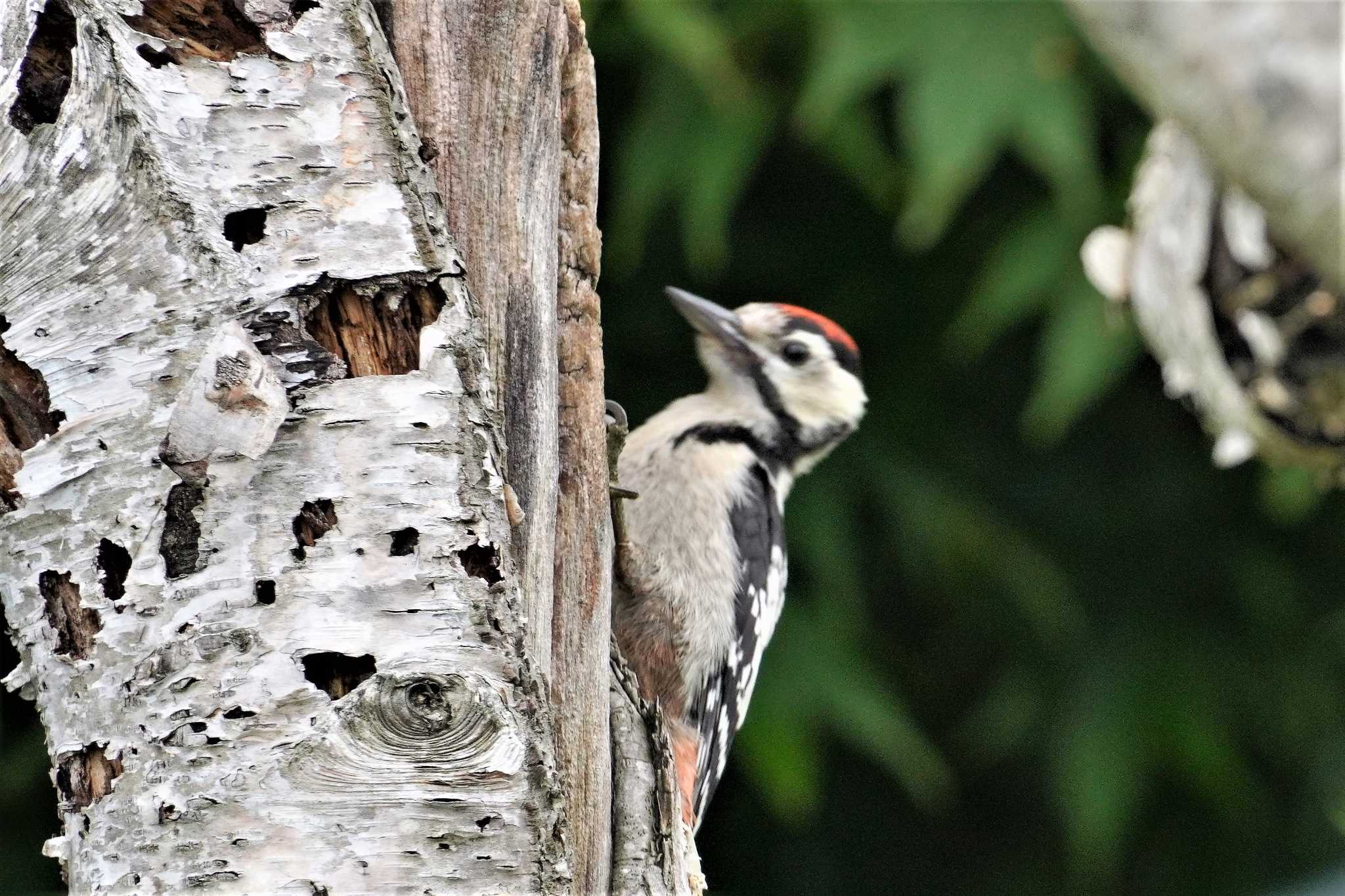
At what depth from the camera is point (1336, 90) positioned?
38.6 inches

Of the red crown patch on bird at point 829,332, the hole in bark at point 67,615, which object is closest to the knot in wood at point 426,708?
the hole in bark at point 67,615

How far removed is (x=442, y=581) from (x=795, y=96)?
3.30 m

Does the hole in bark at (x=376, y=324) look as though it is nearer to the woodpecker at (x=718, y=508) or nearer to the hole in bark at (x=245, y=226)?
the hole in bark at (x=245, y=226)

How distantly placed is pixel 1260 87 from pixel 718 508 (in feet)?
7.25

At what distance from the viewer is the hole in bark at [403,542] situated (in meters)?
1.67

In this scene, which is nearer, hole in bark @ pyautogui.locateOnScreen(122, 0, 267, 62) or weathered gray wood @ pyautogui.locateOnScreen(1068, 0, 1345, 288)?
weathered gray wood @ pyautogui.locateOnScreen(1068, 0, 1345, 288)

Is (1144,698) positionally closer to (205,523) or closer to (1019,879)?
(1019,879)

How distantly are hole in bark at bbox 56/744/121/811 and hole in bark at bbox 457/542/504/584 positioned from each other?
1.55 feet

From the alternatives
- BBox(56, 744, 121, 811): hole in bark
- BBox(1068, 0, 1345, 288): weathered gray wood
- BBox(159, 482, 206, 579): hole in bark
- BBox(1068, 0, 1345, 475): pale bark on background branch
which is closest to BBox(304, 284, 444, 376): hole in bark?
BBox(159, 482, 206, 579): hole in bark

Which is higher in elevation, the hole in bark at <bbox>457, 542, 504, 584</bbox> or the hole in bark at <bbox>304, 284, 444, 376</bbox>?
the hole in bark at <bbox>304, 284, 444, 376</bbox>

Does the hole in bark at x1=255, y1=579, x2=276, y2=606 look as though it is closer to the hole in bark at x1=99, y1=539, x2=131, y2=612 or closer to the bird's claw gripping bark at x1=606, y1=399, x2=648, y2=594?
the hole in bark at x1=99, y1=539, x2=131, y2=612

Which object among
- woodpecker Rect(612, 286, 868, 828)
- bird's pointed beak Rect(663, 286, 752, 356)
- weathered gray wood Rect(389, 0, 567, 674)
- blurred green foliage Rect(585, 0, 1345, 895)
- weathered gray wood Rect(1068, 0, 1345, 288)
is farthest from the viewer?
blurred green foliage Rect(585, 0, 1345, 895)

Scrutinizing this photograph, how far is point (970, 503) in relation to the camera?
5.00m

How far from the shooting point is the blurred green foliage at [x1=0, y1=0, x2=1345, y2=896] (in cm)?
441
